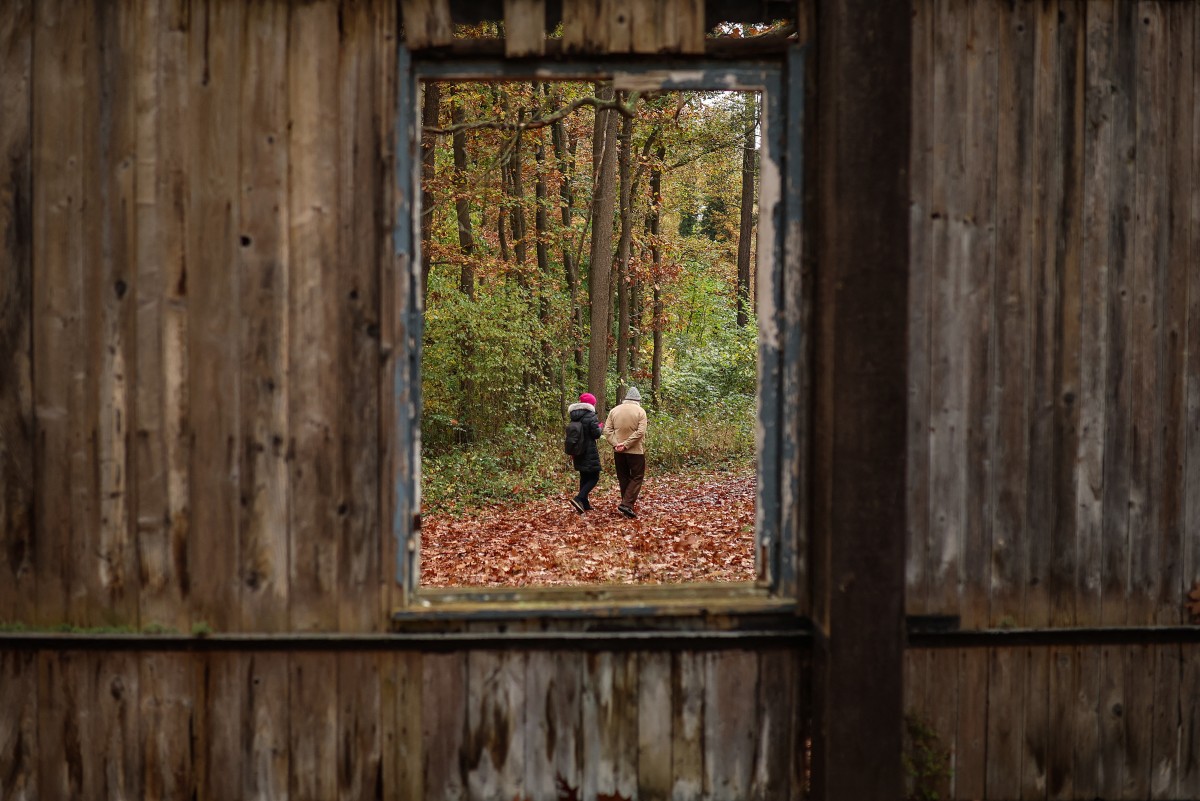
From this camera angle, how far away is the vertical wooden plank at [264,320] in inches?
145

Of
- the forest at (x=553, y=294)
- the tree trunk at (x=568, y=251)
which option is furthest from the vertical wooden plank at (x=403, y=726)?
the tree trunk at (x=568, y=251)

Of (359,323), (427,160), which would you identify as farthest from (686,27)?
(427,160)

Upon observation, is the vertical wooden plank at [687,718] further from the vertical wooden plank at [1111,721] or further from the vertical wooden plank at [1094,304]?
the vertical wooden plank at [1111,721]

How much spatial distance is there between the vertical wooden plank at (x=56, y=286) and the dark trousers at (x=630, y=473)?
9454 mm

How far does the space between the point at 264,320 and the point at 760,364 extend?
6.89 feet

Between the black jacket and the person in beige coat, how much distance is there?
24 cm

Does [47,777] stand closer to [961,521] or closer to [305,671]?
[305,671]

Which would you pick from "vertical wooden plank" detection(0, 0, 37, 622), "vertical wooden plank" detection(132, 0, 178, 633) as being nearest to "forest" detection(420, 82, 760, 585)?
"vertical wooden plank" detection(132, 0, 178, 633)

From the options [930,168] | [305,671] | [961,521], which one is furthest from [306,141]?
[961,521]

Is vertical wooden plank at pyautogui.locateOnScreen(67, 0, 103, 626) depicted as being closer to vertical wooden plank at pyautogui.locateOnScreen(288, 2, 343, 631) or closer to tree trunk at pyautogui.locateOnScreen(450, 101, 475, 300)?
vertical wooden plank at pyautogui.locateOnScreen(288, 2, 343, 631)

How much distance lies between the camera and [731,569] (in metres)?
9.85

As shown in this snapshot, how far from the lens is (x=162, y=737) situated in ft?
12.3

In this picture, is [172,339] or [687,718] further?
[687,718]

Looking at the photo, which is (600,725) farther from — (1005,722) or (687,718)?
(1005,722)
